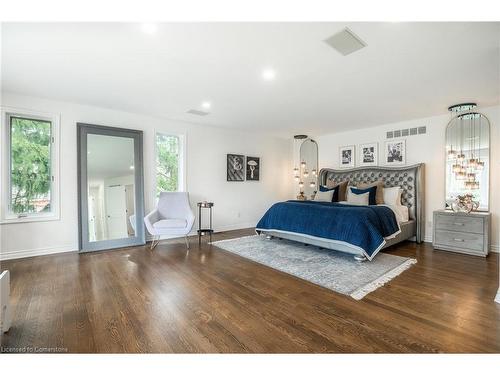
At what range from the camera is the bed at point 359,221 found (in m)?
3.40

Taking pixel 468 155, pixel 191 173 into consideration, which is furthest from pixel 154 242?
pixel 468 155

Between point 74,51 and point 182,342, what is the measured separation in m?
2.77

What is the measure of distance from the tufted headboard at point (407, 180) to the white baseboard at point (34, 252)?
18.3ft

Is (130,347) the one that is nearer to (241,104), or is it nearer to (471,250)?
(241,104)

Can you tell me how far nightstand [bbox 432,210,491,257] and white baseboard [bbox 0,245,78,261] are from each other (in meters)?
5.96

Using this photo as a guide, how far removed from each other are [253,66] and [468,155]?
4.13 m

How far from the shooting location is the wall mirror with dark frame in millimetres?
4039

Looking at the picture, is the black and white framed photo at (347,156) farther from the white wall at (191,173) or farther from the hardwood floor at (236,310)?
the hardwood floor at (236,310)

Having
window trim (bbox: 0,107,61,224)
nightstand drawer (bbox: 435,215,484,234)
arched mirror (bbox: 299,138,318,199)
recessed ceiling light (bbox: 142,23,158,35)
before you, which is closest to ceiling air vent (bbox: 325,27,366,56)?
recessed ceiling light (bbox: 142,23,158,35)

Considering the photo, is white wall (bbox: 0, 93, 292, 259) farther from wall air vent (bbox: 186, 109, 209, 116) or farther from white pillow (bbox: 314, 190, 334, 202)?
white pillow (bbox: 314, 190, 334, 202)

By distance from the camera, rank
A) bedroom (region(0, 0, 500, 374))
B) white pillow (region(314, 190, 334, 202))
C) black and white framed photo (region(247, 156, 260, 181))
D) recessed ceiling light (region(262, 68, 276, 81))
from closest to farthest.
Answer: bedroom (region(0, 0, 500, 374)), recessed ceiling light (region(262, 68, 276, 81)), white pillow (region(314, 190, 334, 202)), black and white framed photo (region(247, 156, 260, 181))

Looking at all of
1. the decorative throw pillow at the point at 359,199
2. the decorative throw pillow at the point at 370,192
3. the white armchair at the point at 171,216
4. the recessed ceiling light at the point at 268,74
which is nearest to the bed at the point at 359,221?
the decorative throw pillow at the point at 359,199

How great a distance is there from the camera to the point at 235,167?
5984mm

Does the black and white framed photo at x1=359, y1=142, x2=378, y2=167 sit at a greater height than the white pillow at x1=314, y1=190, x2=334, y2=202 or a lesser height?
greater
